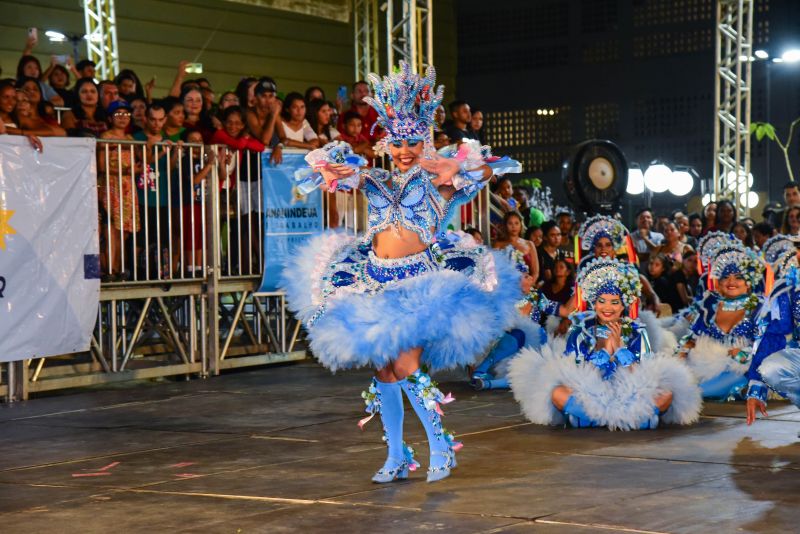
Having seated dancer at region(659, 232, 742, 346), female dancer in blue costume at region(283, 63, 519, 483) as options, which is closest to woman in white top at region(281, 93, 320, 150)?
seated dancer at region(659, 232, 742, 346)

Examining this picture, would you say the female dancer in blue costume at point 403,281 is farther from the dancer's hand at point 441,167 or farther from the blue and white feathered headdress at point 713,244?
the blue and white feathered headdress at point 713,244

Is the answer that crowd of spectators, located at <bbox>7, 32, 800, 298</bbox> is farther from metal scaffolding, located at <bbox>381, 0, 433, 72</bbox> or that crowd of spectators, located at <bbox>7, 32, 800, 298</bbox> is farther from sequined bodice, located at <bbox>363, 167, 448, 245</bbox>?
sequined bodice, located at <bbox>363, 167, 448, 245</bbox>

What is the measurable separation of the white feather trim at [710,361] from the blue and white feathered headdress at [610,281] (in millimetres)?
1316

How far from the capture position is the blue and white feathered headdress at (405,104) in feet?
20.7

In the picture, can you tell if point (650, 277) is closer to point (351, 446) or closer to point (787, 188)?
point (787, 188)

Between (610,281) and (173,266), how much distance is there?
444 centimetres

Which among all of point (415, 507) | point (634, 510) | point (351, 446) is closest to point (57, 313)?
point (351, 446)

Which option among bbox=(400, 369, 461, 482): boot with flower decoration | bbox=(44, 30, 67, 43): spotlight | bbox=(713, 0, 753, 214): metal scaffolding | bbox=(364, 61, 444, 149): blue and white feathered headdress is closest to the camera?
bbox=(400, 369, 461, 482): boot with flower decoration

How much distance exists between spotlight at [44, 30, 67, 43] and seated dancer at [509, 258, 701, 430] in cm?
1179

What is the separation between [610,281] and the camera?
7824 millimetres

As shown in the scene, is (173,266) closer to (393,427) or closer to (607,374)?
(607,374)

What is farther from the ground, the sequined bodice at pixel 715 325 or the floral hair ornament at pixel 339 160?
the floral hair ornament at pixel 339 160

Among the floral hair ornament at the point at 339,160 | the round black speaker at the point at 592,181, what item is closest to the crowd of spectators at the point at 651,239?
the round black speaker at the point at 592,181

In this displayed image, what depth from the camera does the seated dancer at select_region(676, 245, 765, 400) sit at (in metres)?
8.98
